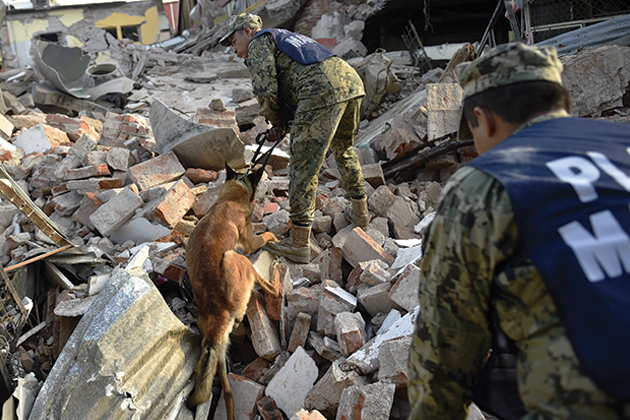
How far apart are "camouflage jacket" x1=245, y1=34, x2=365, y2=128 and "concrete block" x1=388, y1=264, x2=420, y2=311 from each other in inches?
60.4

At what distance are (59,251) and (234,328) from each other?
166 cm

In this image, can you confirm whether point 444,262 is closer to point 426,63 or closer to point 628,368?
point 628,368

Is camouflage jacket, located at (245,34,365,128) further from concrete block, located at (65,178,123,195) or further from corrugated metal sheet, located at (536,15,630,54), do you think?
corrugated metal sheet, located at (536,15,630,54)

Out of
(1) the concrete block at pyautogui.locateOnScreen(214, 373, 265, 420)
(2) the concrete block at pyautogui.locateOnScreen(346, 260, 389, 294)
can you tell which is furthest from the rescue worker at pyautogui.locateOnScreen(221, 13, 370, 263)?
(1) the concrete block at pyautogui.locateOnScreen(214, 373, 265, 420)

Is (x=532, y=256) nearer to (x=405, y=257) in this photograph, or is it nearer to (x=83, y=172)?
(x=405, y=257)

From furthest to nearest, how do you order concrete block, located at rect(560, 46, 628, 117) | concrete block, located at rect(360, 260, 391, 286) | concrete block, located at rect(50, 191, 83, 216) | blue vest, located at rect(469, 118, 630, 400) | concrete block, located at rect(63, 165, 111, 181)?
concrete block, located at rect(560, 46, 628, 117), concrete block, located at rect(63, 165, 111, 181), concrete block, located at rect(50, 191, 83, 216), concrete block, located at rect(360, 260, 391, 286), blue vest, located at rect(469, 118, 630, 400)

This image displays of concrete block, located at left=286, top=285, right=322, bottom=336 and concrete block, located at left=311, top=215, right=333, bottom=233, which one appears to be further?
concrete block, located at left=311, top=215, right=333, bottom=233

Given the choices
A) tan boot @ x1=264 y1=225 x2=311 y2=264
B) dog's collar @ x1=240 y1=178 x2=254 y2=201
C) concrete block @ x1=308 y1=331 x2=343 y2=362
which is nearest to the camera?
concrete block @ x1=308 y1=331 x2=343 y2=362

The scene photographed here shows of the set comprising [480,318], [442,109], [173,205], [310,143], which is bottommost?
[173,205]

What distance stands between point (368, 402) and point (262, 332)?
109 cm

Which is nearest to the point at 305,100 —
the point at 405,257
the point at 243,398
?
the point at 405,257

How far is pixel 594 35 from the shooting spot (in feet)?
23.1

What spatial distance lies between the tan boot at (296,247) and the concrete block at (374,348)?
128cm

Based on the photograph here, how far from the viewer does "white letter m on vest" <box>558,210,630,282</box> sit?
100 cm
